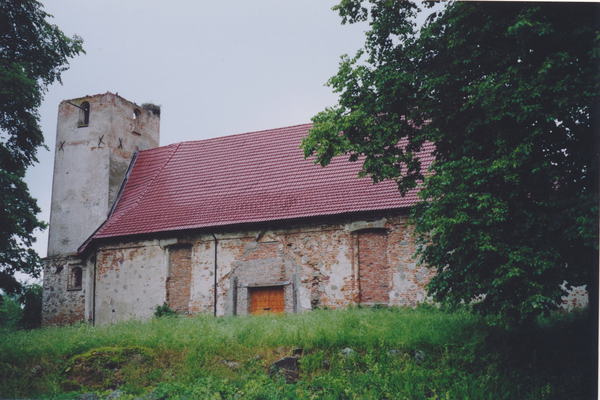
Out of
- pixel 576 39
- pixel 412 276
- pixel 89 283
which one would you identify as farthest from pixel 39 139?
pixel 576 39

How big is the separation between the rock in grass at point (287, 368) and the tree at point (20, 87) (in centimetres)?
903

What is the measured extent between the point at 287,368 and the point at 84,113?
1663 centimetres

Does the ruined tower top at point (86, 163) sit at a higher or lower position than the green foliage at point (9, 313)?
higher

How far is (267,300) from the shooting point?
53.6ft

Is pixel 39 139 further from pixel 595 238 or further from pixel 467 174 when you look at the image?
pixel 595 238

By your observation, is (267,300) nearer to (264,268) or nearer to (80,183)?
(264,268)

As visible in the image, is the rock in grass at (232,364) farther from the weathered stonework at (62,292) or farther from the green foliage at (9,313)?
the green foliage at (9,313)

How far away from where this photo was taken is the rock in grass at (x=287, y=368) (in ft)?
30.2

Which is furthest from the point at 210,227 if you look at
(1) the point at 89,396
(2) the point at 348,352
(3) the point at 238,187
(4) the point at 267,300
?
(2) the point at 348,352

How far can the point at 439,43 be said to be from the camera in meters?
9.32

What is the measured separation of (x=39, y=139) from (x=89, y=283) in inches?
241

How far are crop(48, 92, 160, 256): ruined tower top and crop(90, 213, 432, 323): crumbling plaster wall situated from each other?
2626mm

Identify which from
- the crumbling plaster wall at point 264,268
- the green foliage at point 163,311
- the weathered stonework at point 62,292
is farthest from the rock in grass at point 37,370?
the weathered stonework at point 62,292

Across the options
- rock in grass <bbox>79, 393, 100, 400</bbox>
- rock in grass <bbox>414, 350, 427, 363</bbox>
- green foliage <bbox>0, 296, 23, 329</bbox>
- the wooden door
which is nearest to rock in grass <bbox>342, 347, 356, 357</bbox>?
rock in grass <bbox>414, 350, 427, 363</bbox>
